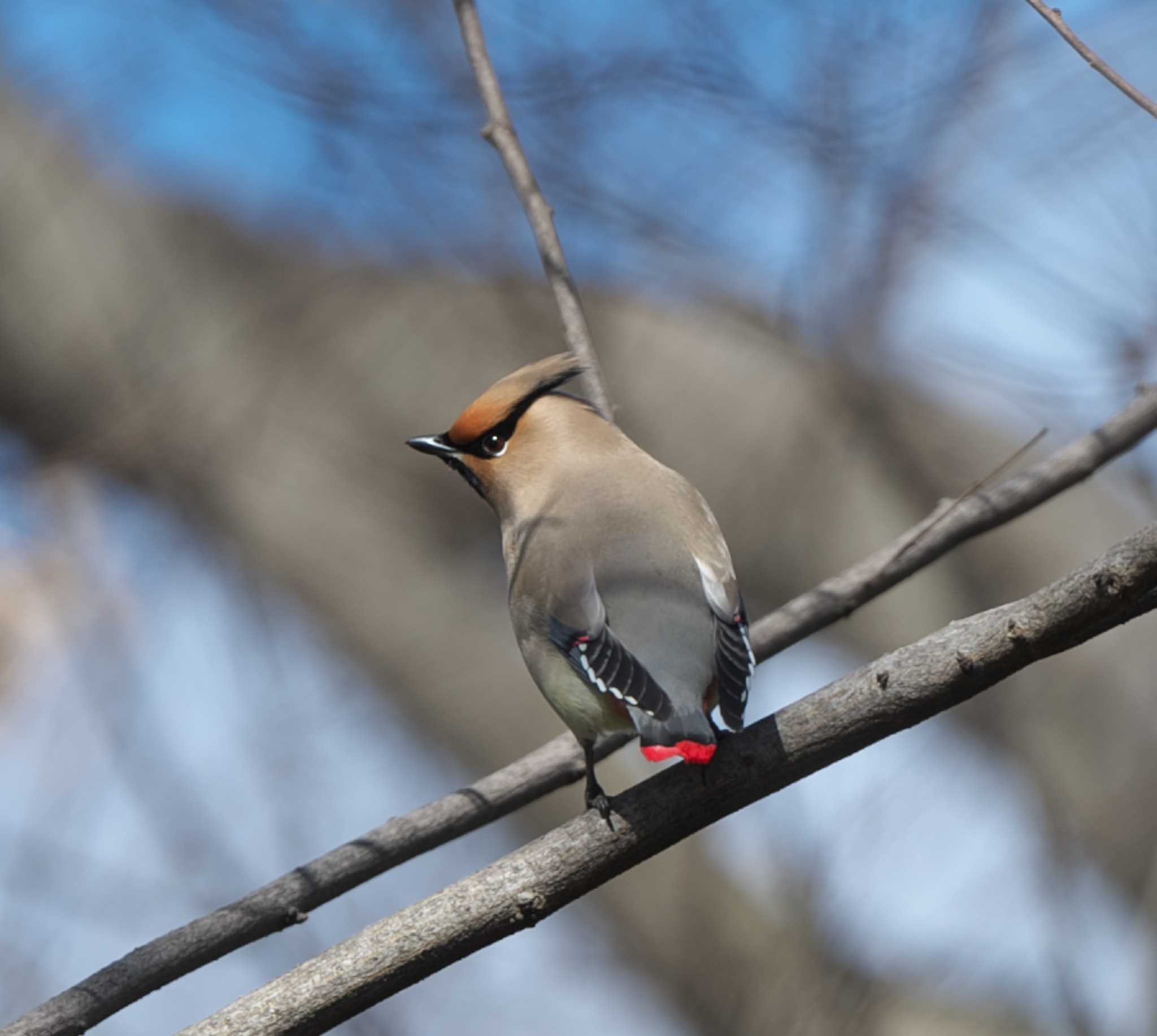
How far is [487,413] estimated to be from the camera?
312 cm

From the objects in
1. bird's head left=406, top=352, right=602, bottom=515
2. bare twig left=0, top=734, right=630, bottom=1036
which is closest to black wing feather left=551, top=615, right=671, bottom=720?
bare twig left=0, top=734, right=630, bottom=1036

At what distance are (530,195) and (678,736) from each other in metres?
1.27

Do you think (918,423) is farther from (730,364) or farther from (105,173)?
(105,173)

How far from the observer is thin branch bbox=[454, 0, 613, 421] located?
2916 millimetres

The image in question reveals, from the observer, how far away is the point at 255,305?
629 centimetres

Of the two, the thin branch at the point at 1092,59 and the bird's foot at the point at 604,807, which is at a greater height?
the thin branch at the point at 1092,59

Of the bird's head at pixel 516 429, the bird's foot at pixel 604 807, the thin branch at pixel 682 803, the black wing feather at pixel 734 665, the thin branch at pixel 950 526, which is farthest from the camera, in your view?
the bird's head at pixel 516 429

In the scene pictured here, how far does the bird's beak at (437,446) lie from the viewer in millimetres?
3178

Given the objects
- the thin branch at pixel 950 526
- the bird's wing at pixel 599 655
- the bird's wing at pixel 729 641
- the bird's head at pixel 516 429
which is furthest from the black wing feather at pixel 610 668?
the bird's head at pixel 516 429

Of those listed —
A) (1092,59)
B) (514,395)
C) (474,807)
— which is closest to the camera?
(1092,59)

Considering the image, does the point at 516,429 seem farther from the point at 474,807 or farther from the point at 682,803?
the point at 682,803

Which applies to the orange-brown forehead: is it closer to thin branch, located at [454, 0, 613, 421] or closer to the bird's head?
the bird's head

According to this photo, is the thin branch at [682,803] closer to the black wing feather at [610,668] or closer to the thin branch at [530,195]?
the black wing feather at [610,668]

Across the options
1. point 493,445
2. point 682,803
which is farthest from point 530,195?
point 682,803
